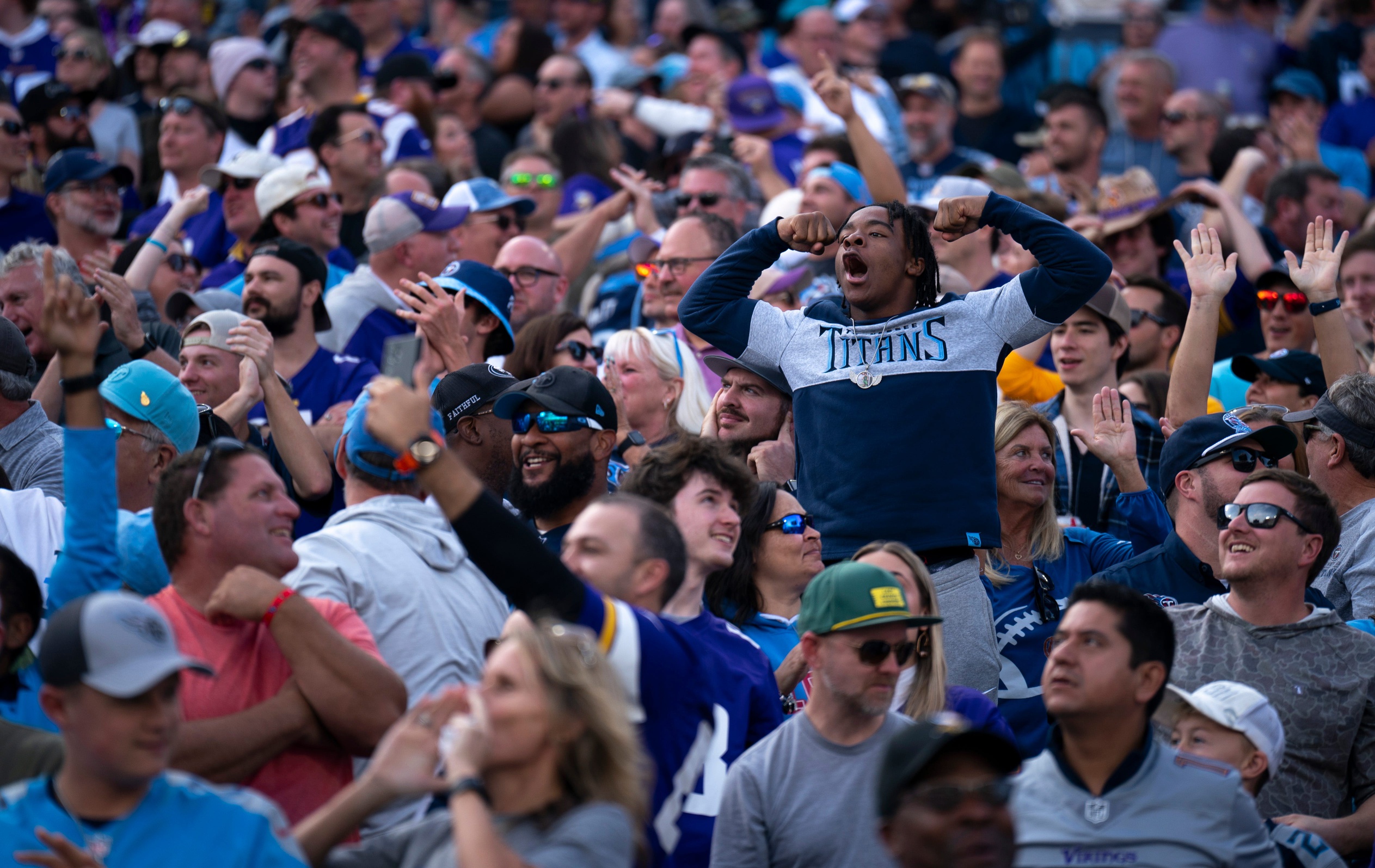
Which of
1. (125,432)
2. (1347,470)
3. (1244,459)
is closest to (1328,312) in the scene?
(1347,470)

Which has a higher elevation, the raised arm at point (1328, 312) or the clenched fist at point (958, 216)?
the clenched fist at point (958, 216)

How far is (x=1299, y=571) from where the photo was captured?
5.20 meters

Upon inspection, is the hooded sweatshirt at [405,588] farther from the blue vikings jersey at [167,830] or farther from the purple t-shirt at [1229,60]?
the purple t-shirt at [1229,60]

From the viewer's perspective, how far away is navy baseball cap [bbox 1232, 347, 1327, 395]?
705cm

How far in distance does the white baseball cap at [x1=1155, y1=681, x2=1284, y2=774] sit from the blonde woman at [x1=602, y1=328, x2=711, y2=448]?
2679 mm

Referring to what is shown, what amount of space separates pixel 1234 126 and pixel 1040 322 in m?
6.32

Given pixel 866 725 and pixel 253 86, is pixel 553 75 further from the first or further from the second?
pixel 866 725

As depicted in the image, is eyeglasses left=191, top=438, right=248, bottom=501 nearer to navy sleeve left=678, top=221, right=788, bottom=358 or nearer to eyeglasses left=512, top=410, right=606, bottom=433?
eyeglasses left=512, top=410, right=606, bottom=433

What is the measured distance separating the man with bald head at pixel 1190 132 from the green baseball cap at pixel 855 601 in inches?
287

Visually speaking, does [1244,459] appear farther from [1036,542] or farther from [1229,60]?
[1229,60]

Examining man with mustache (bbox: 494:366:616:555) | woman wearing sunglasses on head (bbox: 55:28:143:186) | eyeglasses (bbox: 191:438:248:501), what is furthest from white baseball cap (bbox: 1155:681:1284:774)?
woman wearing sunglasses on head (bbox: 55:28:143:186)

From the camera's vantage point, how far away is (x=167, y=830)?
3.42 meters

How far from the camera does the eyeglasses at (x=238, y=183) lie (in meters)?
8.85

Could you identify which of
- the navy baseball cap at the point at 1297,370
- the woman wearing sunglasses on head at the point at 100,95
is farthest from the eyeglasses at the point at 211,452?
the woman wearing sunglasses on head at the point at 100,95
